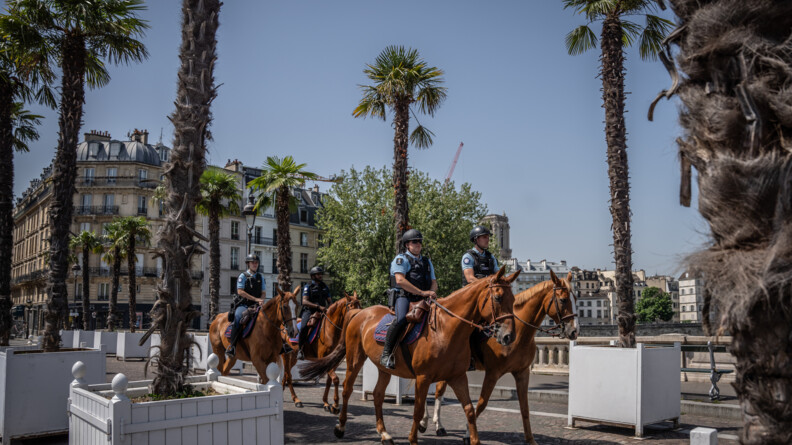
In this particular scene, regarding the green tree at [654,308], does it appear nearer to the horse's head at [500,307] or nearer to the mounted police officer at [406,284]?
the mounted police officer at [406,284]

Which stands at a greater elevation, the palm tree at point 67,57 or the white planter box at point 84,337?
the palm tree at point 67,57

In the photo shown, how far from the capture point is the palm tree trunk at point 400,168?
16.8 metres

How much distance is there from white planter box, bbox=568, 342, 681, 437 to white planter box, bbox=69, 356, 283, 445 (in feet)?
19.3

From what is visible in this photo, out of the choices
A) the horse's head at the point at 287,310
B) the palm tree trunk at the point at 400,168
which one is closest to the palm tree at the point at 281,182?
the palm tree trunk at the point at 400,168

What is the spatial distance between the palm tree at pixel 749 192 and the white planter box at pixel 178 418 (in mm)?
4532

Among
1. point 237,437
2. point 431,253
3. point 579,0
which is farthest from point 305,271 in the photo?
point 237,437

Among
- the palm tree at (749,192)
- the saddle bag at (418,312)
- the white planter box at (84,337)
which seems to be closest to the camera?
the palm tree at (749,192)

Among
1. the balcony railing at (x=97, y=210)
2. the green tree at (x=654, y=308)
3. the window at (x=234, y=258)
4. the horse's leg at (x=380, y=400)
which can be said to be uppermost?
the balcony railing at (x=97, y=210)

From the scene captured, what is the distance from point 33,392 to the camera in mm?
9109

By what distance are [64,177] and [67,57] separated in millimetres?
2651

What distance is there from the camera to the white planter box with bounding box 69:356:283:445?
548 cm

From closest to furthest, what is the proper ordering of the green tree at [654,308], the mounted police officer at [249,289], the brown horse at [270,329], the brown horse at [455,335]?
the brown horse at [455,335] < the brown horse at [270,329] < the mounted police officer at [249,289] < the green tree at [654,308]

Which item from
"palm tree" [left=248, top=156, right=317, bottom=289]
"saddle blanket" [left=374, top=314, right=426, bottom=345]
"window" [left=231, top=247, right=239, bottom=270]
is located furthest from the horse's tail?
"window" [left=231, top=247, right=239, bottom=270]

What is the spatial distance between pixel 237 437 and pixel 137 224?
121ft
